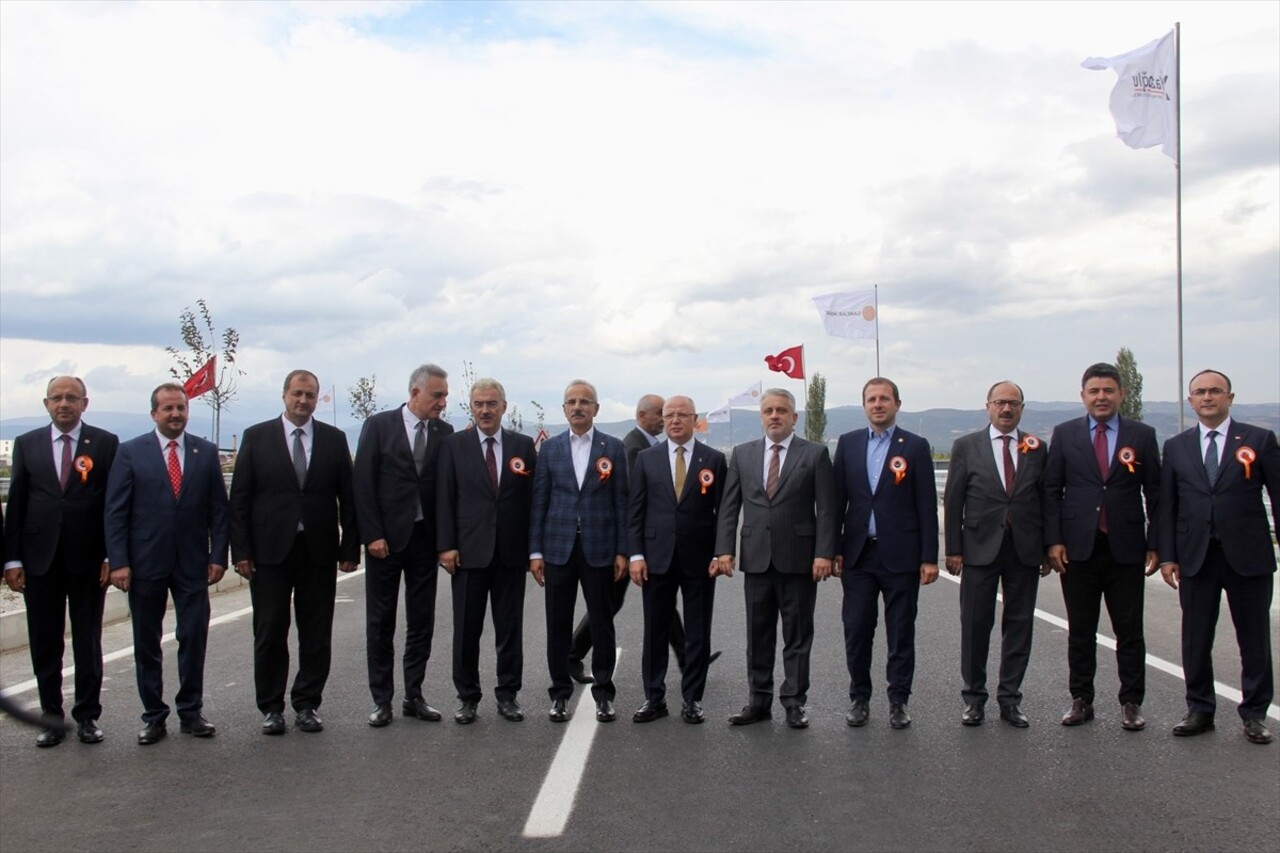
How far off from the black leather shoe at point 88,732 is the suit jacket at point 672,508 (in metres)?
3.35

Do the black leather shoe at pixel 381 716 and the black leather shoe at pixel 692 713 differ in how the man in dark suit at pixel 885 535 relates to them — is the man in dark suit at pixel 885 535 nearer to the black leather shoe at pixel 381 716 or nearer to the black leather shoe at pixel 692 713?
the black leather shoe at pixel 692 713

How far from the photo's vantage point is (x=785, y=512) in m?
7.30

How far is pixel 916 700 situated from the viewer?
768 centimetres

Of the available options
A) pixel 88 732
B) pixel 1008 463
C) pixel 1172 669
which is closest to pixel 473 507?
pixel 88 732

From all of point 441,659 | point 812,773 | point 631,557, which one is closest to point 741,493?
point 631,557

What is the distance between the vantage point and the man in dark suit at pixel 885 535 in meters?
7.18

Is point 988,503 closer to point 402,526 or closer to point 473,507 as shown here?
point 473,507

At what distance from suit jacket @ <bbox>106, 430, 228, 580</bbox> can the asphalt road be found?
1031mm

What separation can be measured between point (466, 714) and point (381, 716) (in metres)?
0.52

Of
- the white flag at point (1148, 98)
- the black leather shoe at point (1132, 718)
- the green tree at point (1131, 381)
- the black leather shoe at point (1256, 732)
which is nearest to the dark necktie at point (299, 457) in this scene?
the black leather shoe at point (1132, 718)

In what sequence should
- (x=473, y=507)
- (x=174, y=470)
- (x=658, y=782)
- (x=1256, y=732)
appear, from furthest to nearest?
(x=473, y=507) < (x=174, y=470) < (x=1256, y=732) < (x=658, y=782)

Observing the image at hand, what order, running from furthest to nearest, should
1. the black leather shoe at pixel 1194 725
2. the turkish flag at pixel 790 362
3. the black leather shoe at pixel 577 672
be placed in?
the turkish flag at pixel 790 362 < the black leather shoe at pixel 577 672 < the black leather shoe at pixel 1194 725

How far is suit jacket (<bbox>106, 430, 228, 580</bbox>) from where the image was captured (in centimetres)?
701

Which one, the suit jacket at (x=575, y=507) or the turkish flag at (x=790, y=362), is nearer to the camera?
the suit jacket at (x=575, y=507)
